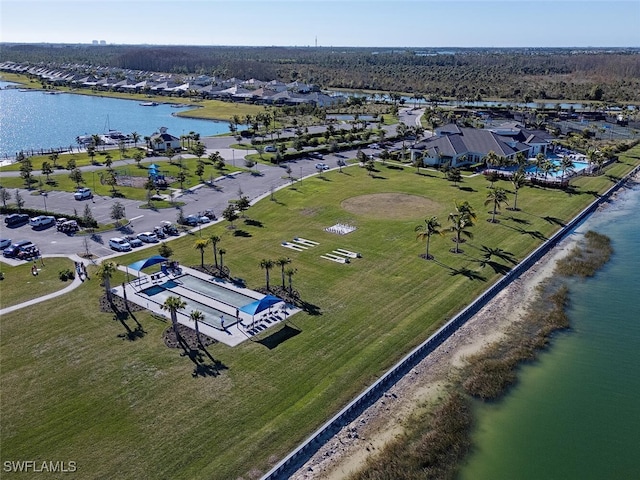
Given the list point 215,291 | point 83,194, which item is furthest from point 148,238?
point 83,194

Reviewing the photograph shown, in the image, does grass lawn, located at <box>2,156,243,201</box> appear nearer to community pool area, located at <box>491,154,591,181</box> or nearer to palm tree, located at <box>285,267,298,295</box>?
palm tree, located at <box>285,267,298,295</box>

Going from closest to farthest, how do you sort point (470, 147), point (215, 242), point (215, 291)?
point (215, 291) → point (215, 242) → point (470, 147)

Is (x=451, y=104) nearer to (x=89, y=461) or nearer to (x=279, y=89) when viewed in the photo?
(x=279, y=89)

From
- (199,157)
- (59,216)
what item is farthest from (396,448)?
(199,157)

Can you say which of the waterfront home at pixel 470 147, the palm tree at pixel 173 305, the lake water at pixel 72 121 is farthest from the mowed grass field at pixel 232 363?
the lake water at pixel 72 121

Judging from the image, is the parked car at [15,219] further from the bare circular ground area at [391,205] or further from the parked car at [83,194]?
the bare circular ground area at [391,205]

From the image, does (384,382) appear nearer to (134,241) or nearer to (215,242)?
(215,242)
